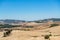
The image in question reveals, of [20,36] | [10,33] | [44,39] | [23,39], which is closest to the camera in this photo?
[44,39]

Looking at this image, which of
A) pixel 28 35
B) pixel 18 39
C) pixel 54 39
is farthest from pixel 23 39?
pixel 54 39

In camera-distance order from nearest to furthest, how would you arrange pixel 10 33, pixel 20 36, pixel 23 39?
pixel 23 39 < pixel 20 36 < pixel 10 33

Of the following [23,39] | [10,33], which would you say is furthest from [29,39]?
[10,33]

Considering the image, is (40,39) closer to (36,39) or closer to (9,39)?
(36,39)

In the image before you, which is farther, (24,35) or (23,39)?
(24,35)

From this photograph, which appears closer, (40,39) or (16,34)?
(40,39)

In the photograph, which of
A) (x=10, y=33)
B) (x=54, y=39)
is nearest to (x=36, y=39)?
(x=54, y=39)

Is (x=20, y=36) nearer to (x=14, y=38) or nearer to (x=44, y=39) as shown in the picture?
(x=14, y=38)

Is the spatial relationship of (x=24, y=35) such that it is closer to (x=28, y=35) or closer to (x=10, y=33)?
(x=28, y=35)

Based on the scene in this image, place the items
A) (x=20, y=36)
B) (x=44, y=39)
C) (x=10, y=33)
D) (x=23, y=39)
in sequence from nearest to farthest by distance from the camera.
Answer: (x=44, y=39) < (x=23, y=39) < (x=20, y=36) < (x=10, y=33)
